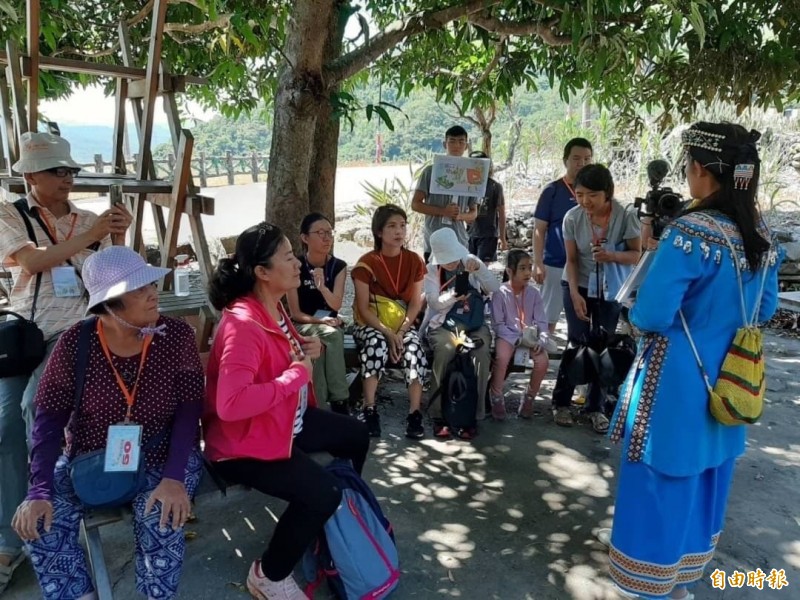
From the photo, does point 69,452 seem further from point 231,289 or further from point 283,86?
point 283,86

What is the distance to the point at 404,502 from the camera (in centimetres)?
319

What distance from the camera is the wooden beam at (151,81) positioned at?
326cm

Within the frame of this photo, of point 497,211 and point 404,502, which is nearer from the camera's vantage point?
point 404,502

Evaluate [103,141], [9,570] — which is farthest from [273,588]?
[103,141]

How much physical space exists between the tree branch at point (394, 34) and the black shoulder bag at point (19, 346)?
206 centimetres

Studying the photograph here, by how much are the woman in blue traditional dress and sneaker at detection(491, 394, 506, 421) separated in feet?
5.41

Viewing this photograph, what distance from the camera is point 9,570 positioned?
8.23 feet

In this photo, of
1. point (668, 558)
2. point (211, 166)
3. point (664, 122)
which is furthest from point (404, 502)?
point (211, 166)

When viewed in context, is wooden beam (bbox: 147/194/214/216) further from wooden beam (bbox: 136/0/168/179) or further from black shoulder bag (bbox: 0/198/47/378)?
black shoulder bag (bbox: 0/198/47/378)

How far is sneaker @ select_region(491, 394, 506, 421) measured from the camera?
414 centimetres

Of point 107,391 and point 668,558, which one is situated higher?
point 107,391

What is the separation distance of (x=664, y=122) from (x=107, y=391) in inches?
181

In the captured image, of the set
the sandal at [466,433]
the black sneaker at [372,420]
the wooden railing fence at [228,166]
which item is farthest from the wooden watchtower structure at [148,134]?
the wooden railing fence at [228,166]

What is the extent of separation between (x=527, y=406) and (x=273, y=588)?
7.55 feet
